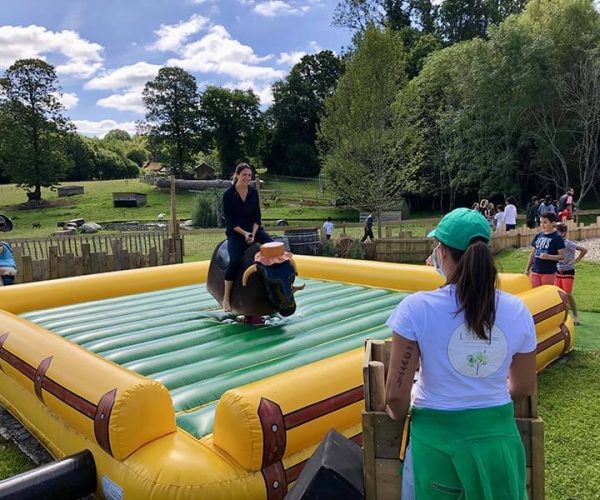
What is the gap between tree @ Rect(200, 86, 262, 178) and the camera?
157 ft

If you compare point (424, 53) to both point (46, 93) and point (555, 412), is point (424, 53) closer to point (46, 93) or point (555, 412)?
point (46, 93)

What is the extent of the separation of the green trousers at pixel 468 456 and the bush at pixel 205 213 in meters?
23.0

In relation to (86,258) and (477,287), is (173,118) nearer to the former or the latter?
(86,258)

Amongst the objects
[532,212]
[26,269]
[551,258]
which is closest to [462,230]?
[551,258]

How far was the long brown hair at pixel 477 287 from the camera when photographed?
1.57 m

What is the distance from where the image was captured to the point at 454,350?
159 cm

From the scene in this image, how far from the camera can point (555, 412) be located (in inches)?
150

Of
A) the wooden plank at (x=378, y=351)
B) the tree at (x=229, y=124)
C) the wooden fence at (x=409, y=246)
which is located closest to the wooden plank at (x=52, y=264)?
the wooden fence at (x=409, y=246)

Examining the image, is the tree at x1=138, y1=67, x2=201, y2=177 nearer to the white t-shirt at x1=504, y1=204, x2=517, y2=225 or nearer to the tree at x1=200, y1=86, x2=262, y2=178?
the tree at x1=200, y1=86, x2=262, y2=178

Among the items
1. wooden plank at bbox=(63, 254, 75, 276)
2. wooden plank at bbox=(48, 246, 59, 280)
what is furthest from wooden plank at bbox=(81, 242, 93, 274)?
wooden plank at bbox=(48, 246, 59, 280)

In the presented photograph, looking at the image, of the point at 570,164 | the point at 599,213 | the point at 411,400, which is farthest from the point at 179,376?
the point at 570,164

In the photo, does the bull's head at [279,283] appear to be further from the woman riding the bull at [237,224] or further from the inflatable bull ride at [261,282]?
the woman riding the bull at [237,224]

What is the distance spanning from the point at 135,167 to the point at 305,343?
226 feet

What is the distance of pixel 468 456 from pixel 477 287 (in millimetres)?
504
